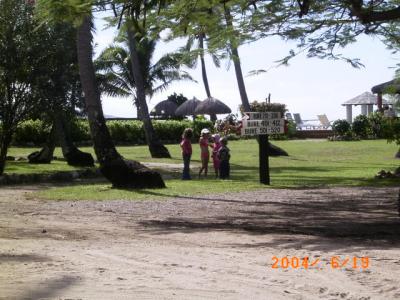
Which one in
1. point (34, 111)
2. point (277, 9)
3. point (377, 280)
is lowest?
point (377, 280)

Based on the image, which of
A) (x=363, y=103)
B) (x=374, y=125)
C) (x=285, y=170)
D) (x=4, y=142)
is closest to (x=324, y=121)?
(x=363, y=103)

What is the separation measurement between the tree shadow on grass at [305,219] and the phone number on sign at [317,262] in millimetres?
1063

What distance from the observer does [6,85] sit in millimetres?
20484

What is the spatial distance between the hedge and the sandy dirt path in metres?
24.0

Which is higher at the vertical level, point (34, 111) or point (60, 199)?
point (34, 111)

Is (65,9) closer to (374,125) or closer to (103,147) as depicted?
(103,147)

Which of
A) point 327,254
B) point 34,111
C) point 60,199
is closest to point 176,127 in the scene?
point 34,111

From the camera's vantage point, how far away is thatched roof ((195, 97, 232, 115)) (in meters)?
50.8

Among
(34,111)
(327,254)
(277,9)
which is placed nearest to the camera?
(327,254)

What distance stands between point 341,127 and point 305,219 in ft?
108

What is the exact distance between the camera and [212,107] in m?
50.7

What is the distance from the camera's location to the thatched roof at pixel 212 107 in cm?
5081

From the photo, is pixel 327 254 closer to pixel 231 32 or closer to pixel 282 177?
pixel 231 32

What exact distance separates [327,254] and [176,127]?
123 ft
